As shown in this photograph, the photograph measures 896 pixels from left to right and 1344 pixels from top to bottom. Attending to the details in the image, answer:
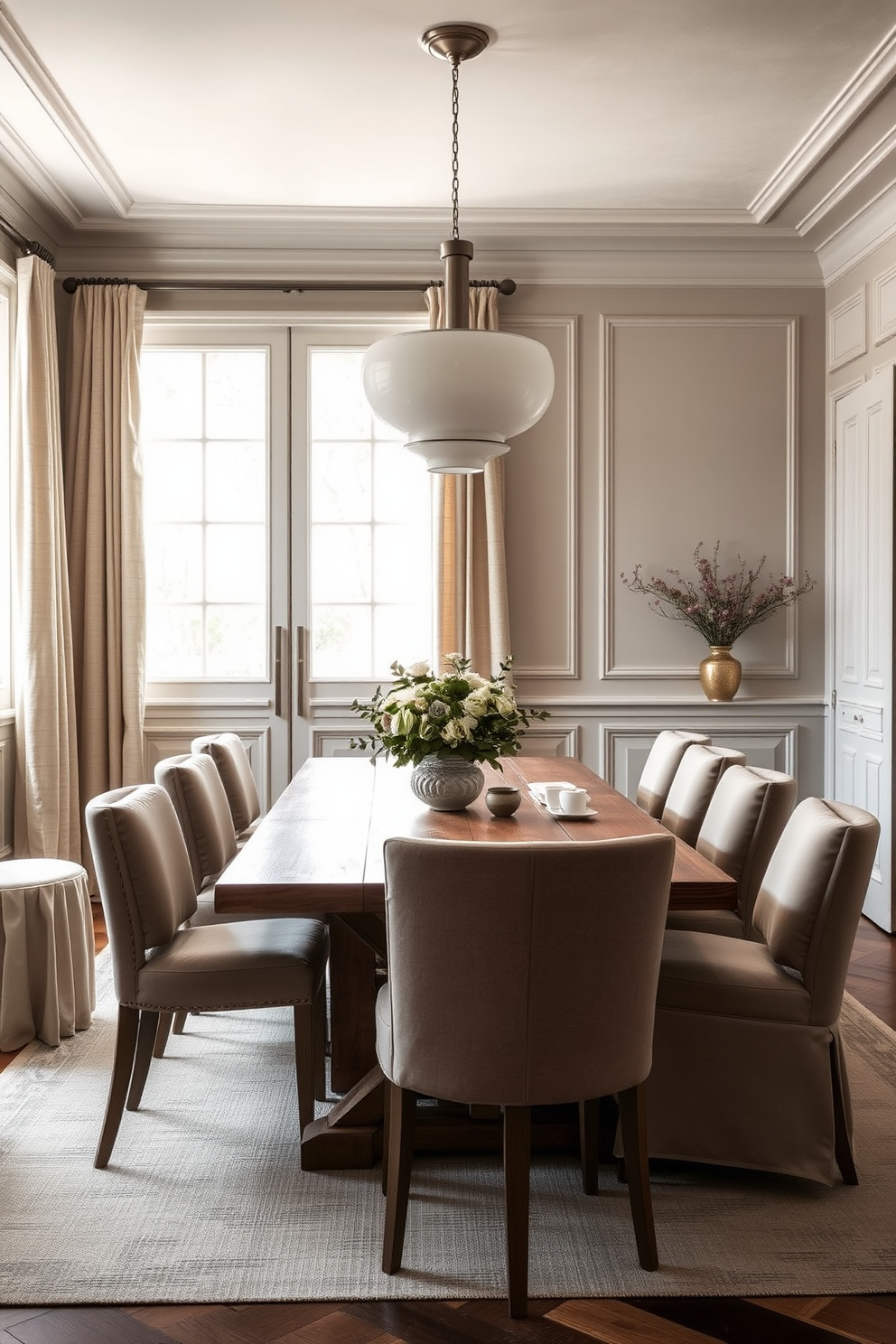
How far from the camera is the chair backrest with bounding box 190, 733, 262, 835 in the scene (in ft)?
12.8

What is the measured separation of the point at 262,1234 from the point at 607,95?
12.1ft

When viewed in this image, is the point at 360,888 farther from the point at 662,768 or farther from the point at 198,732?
the point at 198,732

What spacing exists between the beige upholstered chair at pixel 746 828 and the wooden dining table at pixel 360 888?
231mm

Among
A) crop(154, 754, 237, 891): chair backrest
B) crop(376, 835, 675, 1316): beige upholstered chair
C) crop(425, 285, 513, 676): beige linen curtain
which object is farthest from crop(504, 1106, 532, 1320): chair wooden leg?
crop(425, 285, 513, 676): beige linen curtain

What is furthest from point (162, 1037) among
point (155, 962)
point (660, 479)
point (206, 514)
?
point (660, 479)

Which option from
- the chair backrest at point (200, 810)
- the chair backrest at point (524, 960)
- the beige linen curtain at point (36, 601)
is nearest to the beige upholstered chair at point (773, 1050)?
the chair backrest at point (524, 960)

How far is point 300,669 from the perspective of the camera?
17.7 feet

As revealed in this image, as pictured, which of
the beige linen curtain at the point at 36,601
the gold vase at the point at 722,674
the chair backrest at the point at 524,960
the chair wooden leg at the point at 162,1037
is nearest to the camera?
the chair backrest at the point at 524,960

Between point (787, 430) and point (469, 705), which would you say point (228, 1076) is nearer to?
point (469, 705)

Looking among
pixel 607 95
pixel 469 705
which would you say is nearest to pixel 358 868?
pixel 469 705

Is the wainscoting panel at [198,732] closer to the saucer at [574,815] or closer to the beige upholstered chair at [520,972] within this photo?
the saucer at [574,815]

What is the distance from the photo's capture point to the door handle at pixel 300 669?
5.39 metres

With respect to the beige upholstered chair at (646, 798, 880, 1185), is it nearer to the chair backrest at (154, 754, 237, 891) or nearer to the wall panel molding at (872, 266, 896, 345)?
the chair backrest at (154, 754, 237, 891)

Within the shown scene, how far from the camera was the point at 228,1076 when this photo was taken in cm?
316
